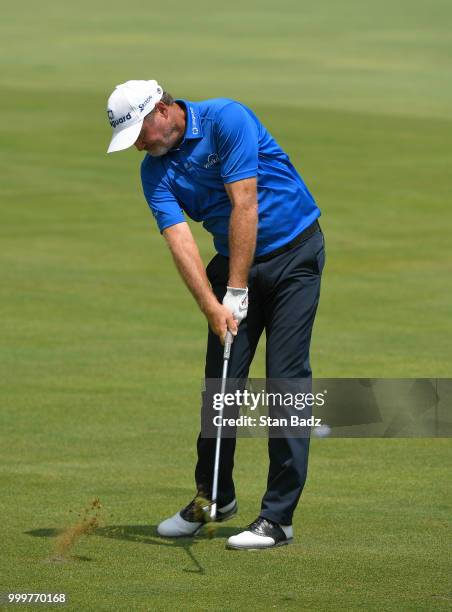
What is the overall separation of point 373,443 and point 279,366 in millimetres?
2617

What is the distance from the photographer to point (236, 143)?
7.03m

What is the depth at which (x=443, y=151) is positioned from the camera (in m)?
28.9

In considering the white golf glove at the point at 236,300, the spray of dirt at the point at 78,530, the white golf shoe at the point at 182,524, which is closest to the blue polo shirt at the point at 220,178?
the white golf glove at the point at 236,300

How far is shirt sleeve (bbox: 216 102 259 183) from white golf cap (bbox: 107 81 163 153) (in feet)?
1.09

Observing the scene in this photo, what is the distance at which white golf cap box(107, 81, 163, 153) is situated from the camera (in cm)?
702

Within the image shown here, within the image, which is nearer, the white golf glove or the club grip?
the white golf glove

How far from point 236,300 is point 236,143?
28.5 inches

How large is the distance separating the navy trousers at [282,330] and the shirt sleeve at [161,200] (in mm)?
344

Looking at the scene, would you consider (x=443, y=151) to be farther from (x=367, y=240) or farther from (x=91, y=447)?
(x=91, y=447)

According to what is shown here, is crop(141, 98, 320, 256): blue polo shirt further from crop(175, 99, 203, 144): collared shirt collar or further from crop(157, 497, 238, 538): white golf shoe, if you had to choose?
crop(157, 497, 238, 538): white golf shoe

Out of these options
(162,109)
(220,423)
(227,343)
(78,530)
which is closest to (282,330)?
(227,343)

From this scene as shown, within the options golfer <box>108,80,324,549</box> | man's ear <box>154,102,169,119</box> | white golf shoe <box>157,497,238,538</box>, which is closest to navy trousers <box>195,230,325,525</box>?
golfer <box>108,80,324,549</box>

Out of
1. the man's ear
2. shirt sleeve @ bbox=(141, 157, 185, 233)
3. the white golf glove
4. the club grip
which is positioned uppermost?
the man's ear

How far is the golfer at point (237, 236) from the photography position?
277 inches
